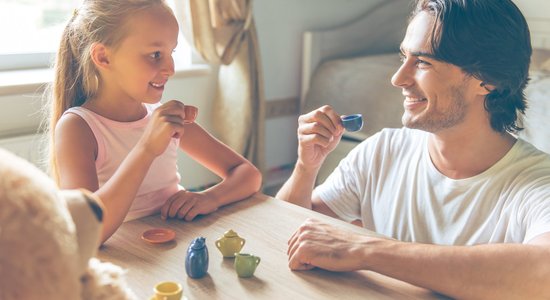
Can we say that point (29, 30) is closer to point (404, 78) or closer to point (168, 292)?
point (404, 78)

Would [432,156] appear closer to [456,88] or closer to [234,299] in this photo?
[456,88]

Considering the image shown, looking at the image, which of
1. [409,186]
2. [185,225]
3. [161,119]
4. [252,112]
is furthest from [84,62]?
[252,112]

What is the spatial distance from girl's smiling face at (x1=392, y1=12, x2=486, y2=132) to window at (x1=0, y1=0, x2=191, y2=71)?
4.63 ft

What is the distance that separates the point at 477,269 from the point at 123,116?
86cm

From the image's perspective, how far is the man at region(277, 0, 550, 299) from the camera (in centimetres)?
122

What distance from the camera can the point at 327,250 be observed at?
40.6 inches

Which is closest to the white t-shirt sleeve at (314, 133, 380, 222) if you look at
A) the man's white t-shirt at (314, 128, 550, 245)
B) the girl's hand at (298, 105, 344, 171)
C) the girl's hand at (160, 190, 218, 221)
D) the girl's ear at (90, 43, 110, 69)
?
the man's white t-shirt at (314, 128, 550, 245)

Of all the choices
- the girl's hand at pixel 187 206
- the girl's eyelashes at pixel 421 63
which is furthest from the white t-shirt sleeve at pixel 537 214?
the girl's hand at pixel 187 206

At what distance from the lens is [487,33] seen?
1274mm

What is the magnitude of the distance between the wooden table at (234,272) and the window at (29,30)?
1.49 meters

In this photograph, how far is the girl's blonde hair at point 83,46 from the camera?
1289mm

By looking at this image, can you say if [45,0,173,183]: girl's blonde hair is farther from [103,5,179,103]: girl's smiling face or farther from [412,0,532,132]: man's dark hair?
[412,0,532,132]: man's dark hair

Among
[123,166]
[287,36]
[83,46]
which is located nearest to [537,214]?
[123,166]

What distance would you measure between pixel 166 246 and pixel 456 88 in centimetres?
76
